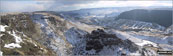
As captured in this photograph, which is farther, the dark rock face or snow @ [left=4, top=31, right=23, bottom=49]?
the dark rock face

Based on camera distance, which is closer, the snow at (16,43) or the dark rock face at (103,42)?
the snow at (16,43)

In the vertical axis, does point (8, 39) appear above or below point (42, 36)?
above

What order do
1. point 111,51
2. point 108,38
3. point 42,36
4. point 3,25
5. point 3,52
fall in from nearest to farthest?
point 3,52, point 111,51, point 108,38, point 3,25, point 42,36

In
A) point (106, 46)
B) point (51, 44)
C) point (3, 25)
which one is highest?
point (3, 25)

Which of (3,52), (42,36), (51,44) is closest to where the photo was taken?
(3,52)

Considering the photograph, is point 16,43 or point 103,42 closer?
point 16,43

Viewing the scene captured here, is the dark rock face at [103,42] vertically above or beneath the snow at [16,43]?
beneath

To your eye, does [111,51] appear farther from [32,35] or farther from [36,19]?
[36,19]

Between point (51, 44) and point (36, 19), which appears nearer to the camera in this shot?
point (51, 44)

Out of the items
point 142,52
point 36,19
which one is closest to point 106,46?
point 142,52

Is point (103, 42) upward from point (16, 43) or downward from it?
downward

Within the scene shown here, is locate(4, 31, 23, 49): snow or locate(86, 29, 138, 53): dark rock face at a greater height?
locate(4, 31, 23, 49): snow
